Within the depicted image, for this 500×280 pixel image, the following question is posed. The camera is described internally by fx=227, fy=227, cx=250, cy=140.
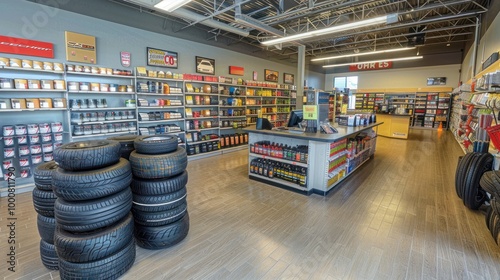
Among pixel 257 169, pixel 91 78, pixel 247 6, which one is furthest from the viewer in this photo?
pixel 247 6

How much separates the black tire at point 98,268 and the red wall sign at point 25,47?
157 inches

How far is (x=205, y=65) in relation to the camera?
6.98m

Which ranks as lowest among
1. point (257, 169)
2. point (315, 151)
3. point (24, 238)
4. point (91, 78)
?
point (24, 238)

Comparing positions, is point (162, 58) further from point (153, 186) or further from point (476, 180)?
point (476, 180)

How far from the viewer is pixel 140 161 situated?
2.21 metres

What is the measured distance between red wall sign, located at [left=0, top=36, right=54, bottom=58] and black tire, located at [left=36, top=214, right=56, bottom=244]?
348 centimetres

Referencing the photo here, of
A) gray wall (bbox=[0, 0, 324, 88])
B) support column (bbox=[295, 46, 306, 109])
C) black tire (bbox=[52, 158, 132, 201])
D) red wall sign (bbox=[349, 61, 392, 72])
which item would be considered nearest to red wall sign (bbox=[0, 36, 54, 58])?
gray wall (bbox=[0, 0, 324, 88])

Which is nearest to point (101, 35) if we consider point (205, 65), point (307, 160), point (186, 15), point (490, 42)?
point (186, 15)

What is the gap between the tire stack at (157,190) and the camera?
2236mm

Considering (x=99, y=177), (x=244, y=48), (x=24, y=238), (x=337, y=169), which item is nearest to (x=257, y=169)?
(x=337, y=169)

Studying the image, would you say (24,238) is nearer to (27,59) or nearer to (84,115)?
(84,115)

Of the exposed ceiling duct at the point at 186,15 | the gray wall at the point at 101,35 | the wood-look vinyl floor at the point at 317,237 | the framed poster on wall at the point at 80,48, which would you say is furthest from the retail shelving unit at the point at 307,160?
the framed poster on wall at the point at 80,48

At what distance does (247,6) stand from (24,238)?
20.2ft

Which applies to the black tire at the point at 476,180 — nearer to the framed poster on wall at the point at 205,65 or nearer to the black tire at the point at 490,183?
the black tire at the point at 490,183
